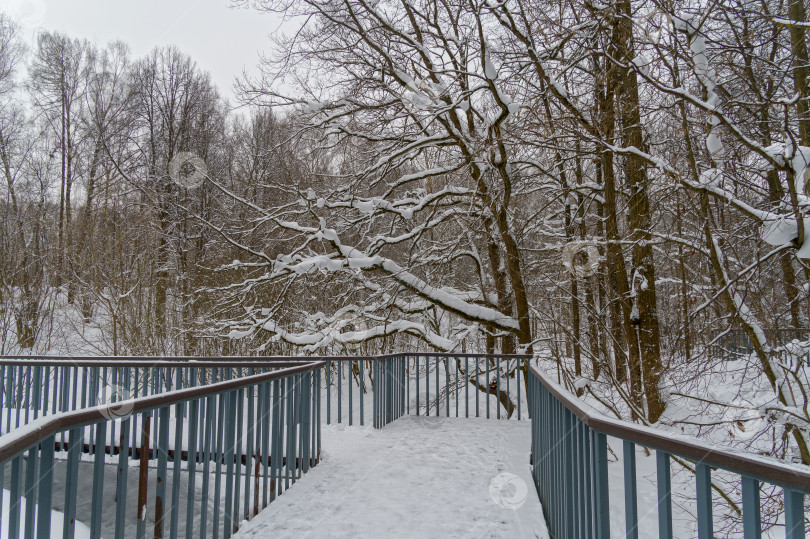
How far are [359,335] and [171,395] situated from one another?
9.00 m

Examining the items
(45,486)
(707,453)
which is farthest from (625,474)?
(45,486)

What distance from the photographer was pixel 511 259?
10.5m

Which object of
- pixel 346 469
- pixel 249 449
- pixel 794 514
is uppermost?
pixel 794 514

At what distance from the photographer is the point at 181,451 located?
3402 millimetres

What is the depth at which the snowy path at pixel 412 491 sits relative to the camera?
3.33m

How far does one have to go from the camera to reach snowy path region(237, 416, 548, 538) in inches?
131

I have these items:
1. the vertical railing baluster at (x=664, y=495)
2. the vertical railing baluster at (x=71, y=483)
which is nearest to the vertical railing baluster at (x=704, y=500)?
the vertical railing baluster at (x=664, y=495)

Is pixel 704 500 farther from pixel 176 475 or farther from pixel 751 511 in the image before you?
pixel 176 475

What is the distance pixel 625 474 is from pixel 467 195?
9.43m

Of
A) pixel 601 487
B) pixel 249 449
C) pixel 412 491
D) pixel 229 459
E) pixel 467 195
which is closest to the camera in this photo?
pixel 601 487

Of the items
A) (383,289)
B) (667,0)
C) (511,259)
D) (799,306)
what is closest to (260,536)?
(667,0)

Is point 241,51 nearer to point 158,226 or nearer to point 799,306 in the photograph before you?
point 158,226

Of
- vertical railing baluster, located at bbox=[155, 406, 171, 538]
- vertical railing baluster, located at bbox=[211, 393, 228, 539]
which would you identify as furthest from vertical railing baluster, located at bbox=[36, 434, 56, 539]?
vertical railing baluster, located at bbox=[211, 393, 228, 539]

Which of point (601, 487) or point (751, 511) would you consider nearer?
point (751, 511)
